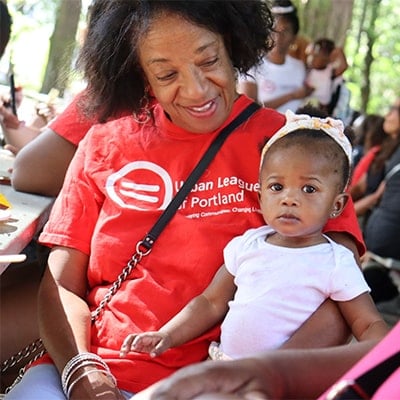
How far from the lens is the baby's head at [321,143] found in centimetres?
245

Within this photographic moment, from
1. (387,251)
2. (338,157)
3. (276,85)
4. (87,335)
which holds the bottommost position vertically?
(387,251)

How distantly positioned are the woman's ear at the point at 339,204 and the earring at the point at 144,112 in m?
0.76

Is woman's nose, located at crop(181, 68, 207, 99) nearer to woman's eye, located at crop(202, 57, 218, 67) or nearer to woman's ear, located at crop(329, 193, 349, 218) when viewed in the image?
woman's eye, located at crop(202, 57, 218, 67)

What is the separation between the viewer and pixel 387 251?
5.95 m

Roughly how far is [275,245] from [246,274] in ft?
0.38

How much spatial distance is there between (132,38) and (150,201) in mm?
539

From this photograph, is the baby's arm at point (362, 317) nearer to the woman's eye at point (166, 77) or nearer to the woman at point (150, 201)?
the woman at point (150, 201)

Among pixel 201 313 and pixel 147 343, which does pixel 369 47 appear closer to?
pixel 201 313

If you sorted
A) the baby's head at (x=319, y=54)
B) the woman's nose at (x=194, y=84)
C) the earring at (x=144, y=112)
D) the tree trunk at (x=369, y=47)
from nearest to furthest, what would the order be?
the woman's nose at (x=194, y=84), the earring at (x=144, y=112), the baby's head at (x=319, y=54), the tree trunk at (x=369, y=47)

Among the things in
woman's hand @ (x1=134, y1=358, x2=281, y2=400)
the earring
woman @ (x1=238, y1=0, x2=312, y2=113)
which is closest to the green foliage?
woman @ (x1=238, y1=0, x2=312, y2=113)

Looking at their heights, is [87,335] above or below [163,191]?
below

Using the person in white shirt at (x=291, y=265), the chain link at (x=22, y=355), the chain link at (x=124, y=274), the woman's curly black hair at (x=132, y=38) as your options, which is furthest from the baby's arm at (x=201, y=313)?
the woman's curly black hair at (x=132, y=38)

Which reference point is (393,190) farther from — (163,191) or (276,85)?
(163,191)

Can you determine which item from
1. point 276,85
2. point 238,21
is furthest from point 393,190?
point 238,21
